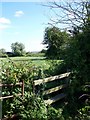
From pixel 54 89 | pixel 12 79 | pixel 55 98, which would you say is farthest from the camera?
pixel 54 89

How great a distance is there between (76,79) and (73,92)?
718mm

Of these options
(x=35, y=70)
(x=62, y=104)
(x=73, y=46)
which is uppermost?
(x=73, y=46)

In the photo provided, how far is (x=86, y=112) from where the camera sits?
6027 millimetres

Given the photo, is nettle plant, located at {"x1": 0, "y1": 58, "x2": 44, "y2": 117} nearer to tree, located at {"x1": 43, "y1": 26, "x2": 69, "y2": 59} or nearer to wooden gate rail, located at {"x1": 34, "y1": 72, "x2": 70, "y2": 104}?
wooden gate rail, located at {"x1": 34, "y1": 72, "x2": 70, "y2": 104}

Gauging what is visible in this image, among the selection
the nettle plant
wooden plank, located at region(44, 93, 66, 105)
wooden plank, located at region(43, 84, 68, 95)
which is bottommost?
wooden plank, located at region(44, 93, 66, 105)

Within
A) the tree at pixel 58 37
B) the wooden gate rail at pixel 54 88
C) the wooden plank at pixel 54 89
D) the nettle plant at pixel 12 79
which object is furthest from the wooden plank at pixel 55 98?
the tree at pixel 58 37

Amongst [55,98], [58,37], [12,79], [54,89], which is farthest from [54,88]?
[58,37]

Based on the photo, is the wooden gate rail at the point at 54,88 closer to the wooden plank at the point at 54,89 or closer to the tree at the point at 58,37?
the wooden plank at the point at 54,89

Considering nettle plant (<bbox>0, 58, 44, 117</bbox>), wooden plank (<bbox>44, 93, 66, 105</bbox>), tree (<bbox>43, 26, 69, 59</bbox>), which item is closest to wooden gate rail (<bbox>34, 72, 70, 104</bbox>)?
wooden plank (<bbox>44, 93, 66, 105</bbox>)

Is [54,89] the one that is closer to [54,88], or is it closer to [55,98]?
[54,88]

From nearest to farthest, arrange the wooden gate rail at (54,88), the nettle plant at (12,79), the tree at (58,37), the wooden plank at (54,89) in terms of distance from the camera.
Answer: the nettle plant at (12,79), the wooden gate rail at (54,88), the wooden plank at (54,89), the tree at (58,37)

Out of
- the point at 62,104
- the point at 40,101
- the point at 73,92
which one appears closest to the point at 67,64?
the point at 73,92

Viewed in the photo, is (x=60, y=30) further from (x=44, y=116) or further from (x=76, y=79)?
(x=44, y=116)

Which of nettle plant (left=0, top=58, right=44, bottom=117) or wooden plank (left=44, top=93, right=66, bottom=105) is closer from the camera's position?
nettle plant (left=0, top=58, right=44, bottom=117)
